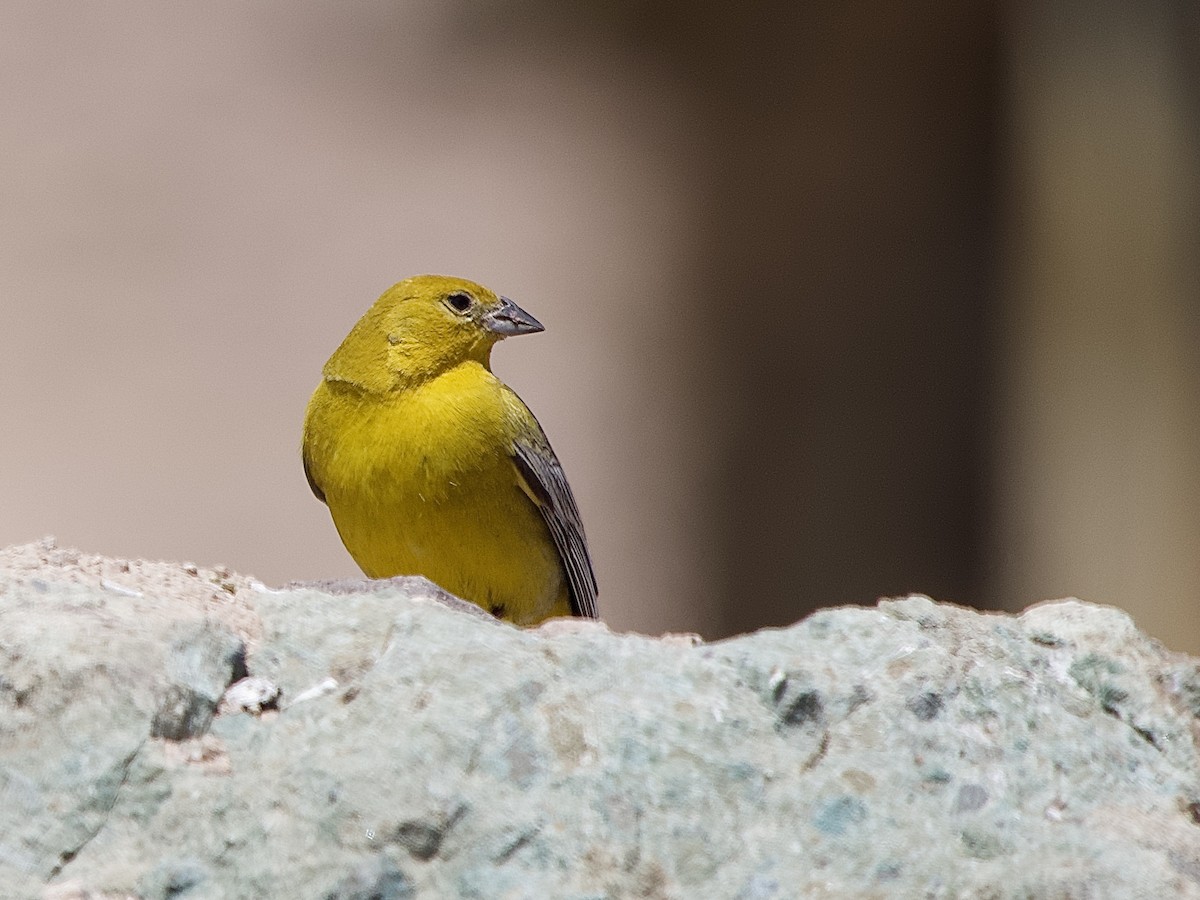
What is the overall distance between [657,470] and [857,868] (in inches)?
218

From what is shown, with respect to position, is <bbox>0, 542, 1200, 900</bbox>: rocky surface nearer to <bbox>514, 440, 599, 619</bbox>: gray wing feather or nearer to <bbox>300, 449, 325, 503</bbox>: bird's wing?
<bbox>514, 440, 599, 619</bbox>: gray wing feather

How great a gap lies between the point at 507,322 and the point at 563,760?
2.31 m

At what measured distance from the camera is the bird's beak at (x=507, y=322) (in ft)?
13.2

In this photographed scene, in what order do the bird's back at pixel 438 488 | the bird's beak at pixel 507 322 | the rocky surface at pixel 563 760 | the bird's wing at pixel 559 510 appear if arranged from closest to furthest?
the rocky surface at pixel 563 760 < the bird's back at pixel 438 488 < the bird's wing at pixel 559 510 < the bird's beak at pixel 507 322

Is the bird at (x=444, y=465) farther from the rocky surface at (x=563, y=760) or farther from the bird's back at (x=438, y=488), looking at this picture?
the rocky surface at (x=563, y=760)

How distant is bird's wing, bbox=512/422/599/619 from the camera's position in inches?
148

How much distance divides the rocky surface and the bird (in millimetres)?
1464

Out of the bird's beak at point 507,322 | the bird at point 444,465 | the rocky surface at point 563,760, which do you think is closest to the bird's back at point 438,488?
the bird at point 444,465

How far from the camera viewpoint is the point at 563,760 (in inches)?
71.7

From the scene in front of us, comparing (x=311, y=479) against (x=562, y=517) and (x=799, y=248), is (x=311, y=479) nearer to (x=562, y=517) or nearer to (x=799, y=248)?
(x=562, y=517)

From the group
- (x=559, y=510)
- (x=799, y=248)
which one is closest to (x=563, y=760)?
(x=559, y=510)

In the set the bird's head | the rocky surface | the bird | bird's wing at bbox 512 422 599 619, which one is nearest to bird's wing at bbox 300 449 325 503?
the bird

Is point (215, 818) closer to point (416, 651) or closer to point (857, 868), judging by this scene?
point (416, 651)

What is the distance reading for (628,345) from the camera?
24.0ft
